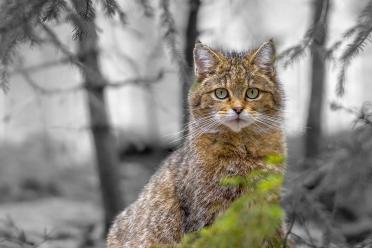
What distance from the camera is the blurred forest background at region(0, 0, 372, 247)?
13.0 ft

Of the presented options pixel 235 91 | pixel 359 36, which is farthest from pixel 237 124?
pixel 359 36

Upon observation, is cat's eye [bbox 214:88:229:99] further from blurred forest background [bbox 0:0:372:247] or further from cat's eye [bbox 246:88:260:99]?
blurred forest background [bbox 0:0:372:247]

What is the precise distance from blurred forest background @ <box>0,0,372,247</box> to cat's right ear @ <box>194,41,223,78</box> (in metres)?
0.13

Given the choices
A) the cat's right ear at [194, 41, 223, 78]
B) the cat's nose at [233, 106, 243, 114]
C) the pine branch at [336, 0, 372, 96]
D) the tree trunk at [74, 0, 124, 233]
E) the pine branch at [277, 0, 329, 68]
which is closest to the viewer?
the pine branch at [336, 0, 372, 96]

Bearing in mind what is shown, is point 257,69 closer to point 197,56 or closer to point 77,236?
point 197,56

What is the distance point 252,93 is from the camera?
16.3 feet

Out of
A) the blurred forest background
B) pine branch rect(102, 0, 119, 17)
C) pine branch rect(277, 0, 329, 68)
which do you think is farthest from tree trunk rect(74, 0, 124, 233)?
pine branch rect(102, 0, 119, 17)

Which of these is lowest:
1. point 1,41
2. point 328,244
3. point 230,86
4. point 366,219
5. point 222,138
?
point 366,219

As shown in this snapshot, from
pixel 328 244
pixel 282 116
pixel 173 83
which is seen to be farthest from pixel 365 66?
pixel 328 244

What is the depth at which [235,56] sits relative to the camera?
205 inches

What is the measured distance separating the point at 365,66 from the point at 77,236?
916 centimetres

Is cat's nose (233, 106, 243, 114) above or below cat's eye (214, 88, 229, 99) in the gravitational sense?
below

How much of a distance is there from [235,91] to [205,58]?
0.38 metres

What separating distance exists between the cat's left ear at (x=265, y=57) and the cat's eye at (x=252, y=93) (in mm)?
209
